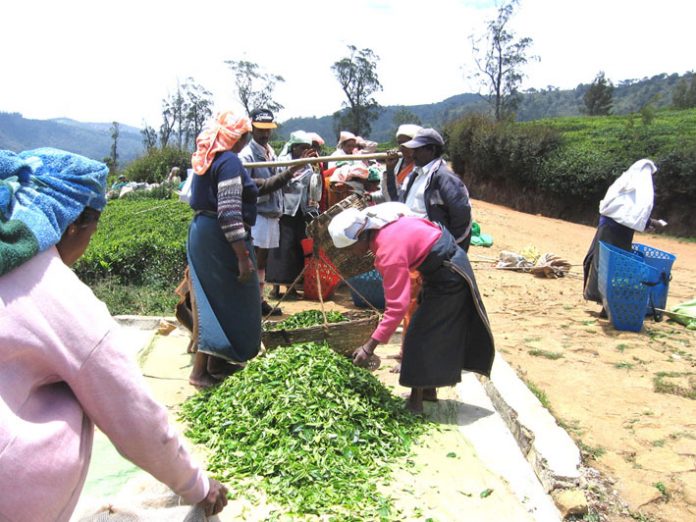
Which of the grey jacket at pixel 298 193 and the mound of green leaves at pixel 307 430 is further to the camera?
the grey jacket at pixel 298 193

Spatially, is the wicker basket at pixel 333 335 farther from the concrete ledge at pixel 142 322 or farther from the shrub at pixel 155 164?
the shrub at pixel 155 164

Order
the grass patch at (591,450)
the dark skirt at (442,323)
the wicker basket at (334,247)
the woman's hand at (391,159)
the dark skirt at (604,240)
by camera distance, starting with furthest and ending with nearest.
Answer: the dark skirt at (604,240), the woman's hand at (391,159), the wicker basket at (334,247), the dark skirt at (442,323), the grass patch at (591,450)

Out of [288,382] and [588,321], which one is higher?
[288,382]

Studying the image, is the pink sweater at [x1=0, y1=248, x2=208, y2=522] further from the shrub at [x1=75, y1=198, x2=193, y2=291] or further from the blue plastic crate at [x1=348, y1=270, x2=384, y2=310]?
the shrub at [x1=75, y1=198, x2=193, y2=291]

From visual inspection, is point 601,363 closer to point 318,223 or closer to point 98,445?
point 318,223

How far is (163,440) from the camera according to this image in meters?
1.42

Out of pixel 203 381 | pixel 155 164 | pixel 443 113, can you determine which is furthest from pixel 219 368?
pixel 443 113

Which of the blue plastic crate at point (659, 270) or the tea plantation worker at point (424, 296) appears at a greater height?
the tea plantation worker at point (424, 296)

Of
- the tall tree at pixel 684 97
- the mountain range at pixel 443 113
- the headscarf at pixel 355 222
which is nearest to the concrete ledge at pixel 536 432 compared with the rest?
the headscarf at pixel 355 222

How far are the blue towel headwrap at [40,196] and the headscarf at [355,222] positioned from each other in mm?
1800

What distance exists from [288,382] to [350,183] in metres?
3.38

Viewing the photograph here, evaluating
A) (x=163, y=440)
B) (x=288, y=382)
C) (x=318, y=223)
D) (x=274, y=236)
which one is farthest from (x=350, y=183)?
(x=163, y=440)

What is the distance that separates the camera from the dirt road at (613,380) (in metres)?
3.16

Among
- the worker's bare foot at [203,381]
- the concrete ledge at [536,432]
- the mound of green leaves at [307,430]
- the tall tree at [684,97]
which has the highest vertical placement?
the tall tree at [684,97]
